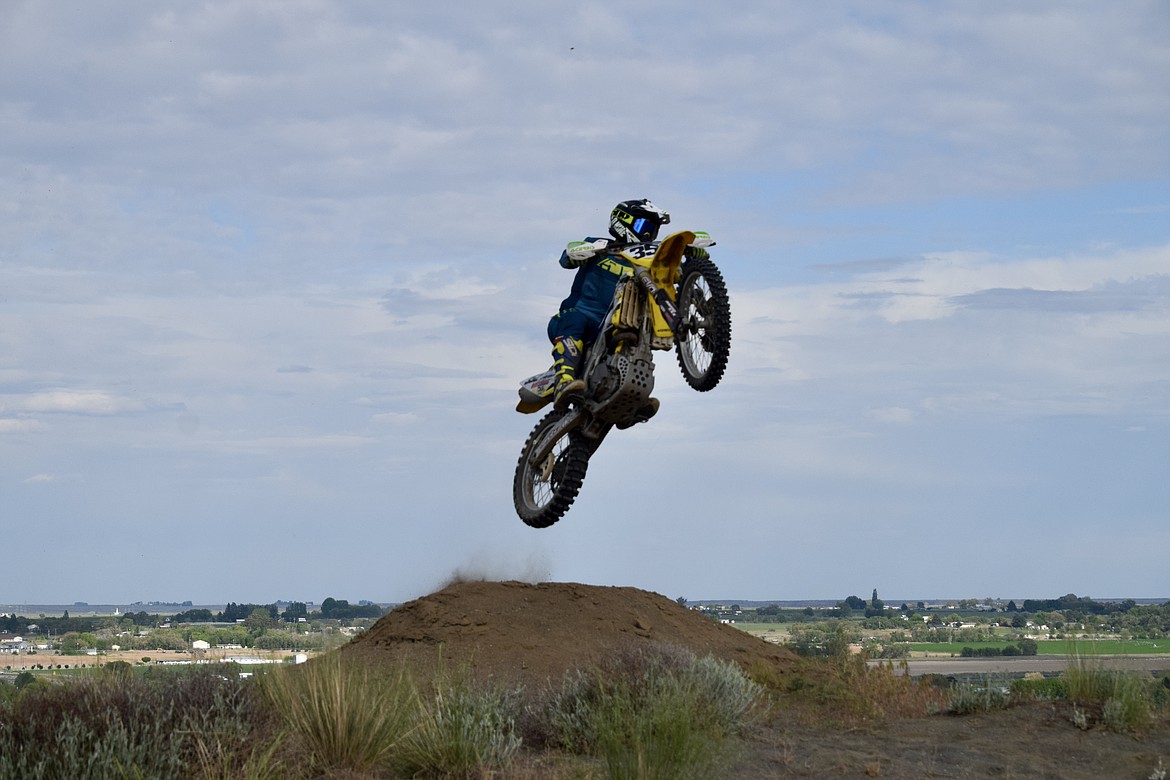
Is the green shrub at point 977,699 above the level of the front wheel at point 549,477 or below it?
below

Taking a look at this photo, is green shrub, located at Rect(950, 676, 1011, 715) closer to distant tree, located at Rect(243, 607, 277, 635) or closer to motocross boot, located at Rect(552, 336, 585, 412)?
motocross boot, located at Rect(552, 336, 585, 412)

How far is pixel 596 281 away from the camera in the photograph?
743 inches

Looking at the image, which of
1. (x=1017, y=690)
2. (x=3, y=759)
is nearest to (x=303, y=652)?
(x=3, y=759)

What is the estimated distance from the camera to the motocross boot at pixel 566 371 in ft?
59.8

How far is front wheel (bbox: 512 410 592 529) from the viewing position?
1803 centimetres

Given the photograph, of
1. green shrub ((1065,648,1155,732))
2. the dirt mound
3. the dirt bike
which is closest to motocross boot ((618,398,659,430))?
the dirt bike

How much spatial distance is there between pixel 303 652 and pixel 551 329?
242 inches

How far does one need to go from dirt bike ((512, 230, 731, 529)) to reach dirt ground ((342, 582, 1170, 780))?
4.76 ft

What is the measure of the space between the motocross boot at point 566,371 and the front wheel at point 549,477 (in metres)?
0.32

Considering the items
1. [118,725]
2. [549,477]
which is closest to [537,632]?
[549,477]

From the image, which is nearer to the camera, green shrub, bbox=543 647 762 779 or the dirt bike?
green shrub, bbox=543 647 762 779

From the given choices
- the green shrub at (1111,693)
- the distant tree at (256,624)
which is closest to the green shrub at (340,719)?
the distant tree at (256,624)

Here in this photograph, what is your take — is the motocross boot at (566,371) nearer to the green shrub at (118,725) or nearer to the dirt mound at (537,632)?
the dirt mound at (537,632)

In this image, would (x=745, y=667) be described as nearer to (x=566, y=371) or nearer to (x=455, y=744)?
(x=566, y=371)
